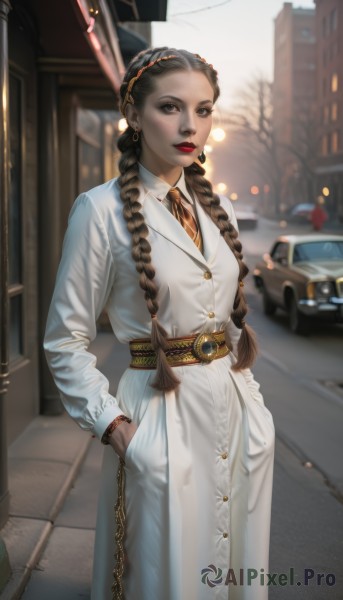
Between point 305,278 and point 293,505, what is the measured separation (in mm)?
7020

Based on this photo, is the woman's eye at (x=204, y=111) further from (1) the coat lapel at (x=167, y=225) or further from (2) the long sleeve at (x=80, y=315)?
(2) the long sleeve at (x=80, y=315)

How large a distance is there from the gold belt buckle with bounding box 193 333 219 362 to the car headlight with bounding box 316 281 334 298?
29.9 feet

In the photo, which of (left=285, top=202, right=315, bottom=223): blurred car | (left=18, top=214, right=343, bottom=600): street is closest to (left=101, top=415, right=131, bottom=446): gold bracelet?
(left=18, top=214, right=343, bottom=600): street

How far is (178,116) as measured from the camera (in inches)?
Answer: 81.7

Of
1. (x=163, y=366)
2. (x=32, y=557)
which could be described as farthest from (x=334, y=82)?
(x=163, y=366)

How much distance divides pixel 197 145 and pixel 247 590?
4.36 feet

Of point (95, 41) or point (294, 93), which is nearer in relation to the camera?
point (95, 41)

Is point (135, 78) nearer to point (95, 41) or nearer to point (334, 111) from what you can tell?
point (95, 41)

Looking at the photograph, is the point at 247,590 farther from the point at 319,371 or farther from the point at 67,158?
the point at 319,371

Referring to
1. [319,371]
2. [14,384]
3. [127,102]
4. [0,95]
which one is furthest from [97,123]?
[127,102]

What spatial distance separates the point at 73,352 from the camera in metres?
2.04

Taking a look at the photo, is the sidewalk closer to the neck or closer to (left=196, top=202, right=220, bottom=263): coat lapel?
(left=196, top=202, right=220, bottom=263): coat lapel

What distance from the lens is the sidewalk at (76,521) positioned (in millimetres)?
3439

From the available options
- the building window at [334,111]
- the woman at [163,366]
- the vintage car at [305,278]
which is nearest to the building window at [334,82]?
the building window at [334,111]
